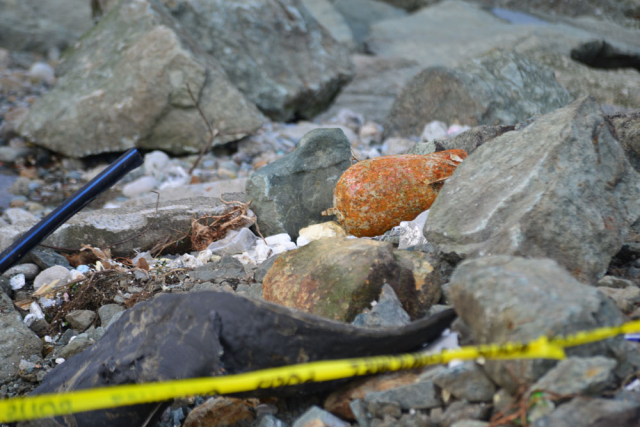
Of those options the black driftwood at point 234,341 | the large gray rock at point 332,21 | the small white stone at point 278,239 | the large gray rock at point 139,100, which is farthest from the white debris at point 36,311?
the large gray rock at point 332,21

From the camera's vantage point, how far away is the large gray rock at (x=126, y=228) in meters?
2.96

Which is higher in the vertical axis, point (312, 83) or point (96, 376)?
point (96, 376)

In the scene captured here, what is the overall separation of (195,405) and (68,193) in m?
3.35

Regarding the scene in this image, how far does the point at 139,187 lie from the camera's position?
4.43 metres

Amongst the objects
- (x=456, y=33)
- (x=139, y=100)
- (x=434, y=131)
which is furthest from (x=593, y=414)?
(x=456, y=33)

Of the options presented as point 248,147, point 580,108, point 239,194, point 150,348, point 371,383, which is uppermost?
point 580,108

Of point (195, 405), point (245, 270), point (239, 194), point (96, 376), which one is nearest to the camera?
point (96, 376)

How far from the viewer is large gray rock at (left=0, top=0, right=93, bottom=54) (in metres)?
8.03

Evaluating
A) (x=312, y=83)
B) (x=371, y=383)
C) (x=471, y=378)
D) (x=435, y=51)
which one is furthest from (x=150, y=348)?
(x=435, y=51)

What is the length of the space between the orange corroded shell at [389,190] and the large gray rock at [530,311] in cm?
111

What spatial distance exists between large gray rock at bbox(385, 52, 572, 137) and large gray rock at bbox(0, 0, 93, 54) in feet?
20.5

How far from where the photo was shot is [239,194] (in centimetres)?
346

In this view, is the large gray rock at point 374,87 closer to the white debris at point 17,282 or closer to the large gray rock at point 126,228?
the large gray rock at point 126,228

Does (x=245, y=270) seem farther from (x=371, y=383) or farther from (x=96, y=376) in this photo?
(x=371, y=383)
